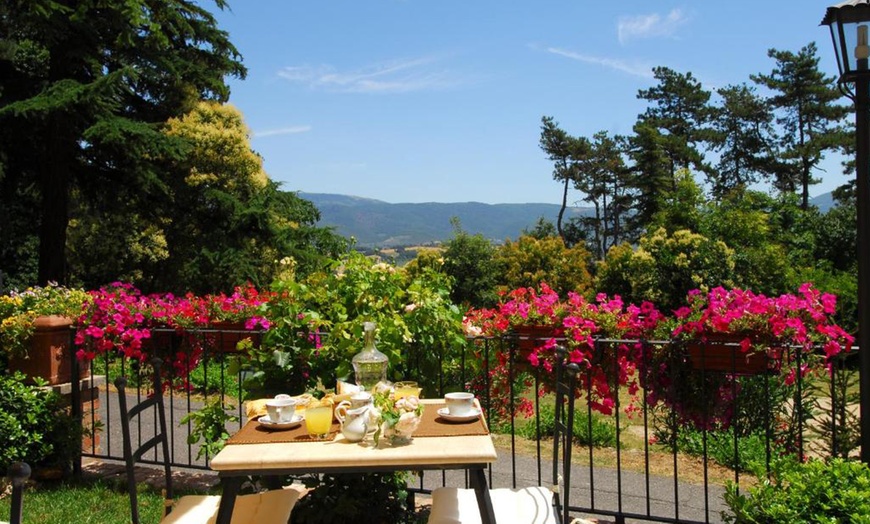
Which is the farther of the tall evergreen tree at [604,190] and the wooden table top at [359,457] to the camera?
the tall evergreen tree at [604,190]

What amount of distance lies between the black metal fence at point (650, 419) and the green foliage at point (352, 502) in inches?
15.3

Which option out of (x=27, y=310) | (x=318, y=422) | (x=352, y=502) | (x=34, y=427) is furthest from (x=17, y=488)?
(x=27, y=310)

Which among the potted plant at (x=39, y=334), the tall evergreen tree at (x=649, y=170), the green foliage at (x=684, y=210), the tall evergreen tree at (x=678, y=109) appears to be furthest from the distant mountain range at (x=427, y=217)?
the potted plant at (x=39, y=334)

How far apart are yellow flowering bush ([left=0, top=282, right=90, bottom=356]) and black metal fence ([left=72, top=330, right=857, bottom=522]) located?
1.45 ft

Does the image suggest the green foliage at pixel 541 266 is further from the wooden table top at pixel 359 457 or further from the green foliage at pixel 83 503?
the wooden table top at pixel 359 457

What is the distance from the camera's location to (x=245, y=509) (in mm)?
2457

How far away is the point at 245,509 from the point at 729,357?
227cm

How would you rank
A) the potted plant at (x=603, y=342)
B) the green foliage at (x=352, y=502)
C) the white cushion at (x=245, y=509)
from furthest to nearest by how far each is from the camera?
1. the potted plant at (x=603, y=342)
2. the green foliage at (x=352, y=502)
3. the white cushion at (x=245, y=509)

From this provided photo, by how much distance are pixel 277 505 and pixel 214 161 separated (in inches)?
544

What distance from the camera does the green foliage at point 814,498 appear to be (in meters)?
2.12

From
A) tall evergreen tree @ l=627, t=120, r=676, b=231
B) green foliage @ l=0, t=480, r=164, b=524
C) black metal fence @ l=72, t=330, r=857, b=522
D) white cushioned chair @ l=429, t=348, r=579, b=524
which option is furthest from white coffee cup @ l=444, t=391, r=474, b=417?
tall evergreen tree @ l=627, t=120, r=676, b=231

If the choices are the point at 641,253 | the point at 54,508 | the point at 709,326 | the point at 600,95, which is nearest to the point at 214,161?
the point at 641,253

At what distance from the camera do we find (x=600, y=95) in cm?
2730

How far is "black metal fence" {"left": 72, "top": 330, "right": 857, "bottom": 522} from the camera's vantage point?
324 cm
